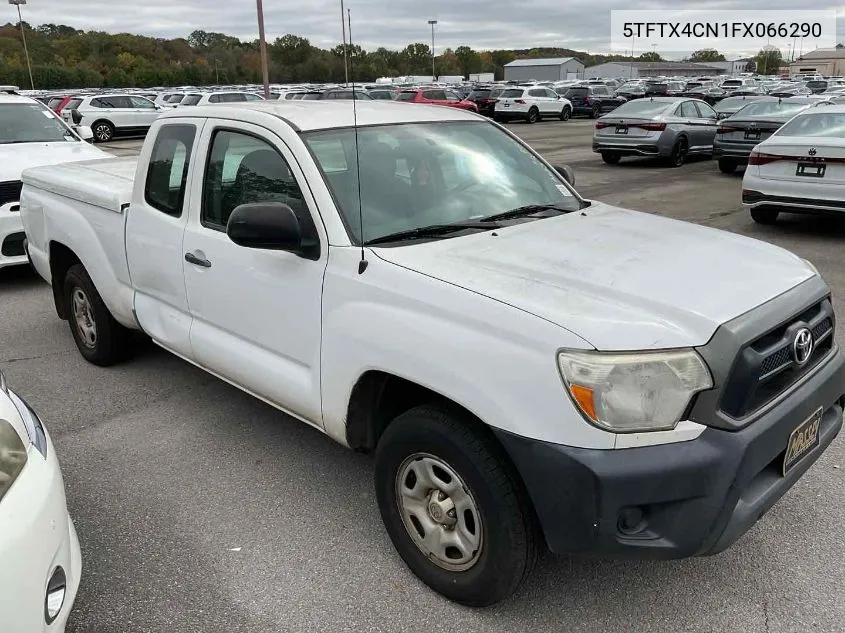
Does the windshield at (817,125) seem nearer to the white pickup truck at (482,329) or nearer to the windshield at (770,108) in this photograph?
the windshield at (770,108)

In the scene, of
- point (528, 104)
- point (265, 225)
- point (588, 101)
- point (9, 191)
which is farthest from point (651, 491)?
point (588, 101)

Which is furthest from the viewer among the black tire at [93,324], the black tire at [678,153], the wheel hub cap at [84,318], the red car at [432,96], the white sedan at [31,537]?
the red car at [432,96]

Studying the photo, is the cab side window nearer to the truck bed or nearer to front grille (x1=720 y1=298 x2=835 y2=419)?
the truck bed

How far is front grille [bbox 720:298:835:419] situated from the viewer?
232 centimetres

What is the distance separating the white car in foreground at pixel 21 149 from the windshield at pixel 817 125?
8138mm

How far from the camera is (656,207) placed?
37.2 ft

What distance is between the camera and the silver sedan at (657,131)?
16.1 meters

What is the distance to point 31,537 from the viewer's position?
202cm

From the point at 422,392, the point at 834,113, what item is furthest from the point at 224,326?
the point at 834,113

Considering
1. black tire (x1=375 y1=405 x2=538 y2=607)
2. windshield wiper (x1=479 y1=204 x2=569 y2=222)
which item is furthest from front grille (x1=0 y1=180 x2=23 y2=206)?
black tire (x1=375 y1=405 x2=538 y2=607)

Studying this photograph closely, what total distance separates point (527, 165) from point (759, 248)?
130 cm

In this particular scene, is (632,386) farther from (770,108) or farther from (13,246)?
(770,108)

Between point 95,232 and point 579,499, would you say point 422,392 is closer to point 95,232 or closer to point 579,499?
point 579,499

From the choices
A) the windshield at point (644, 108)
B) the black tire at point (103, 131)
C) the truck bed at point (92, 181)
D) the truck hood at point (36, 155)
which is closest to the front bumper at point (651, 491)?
the truck bed at point (92, 181)
